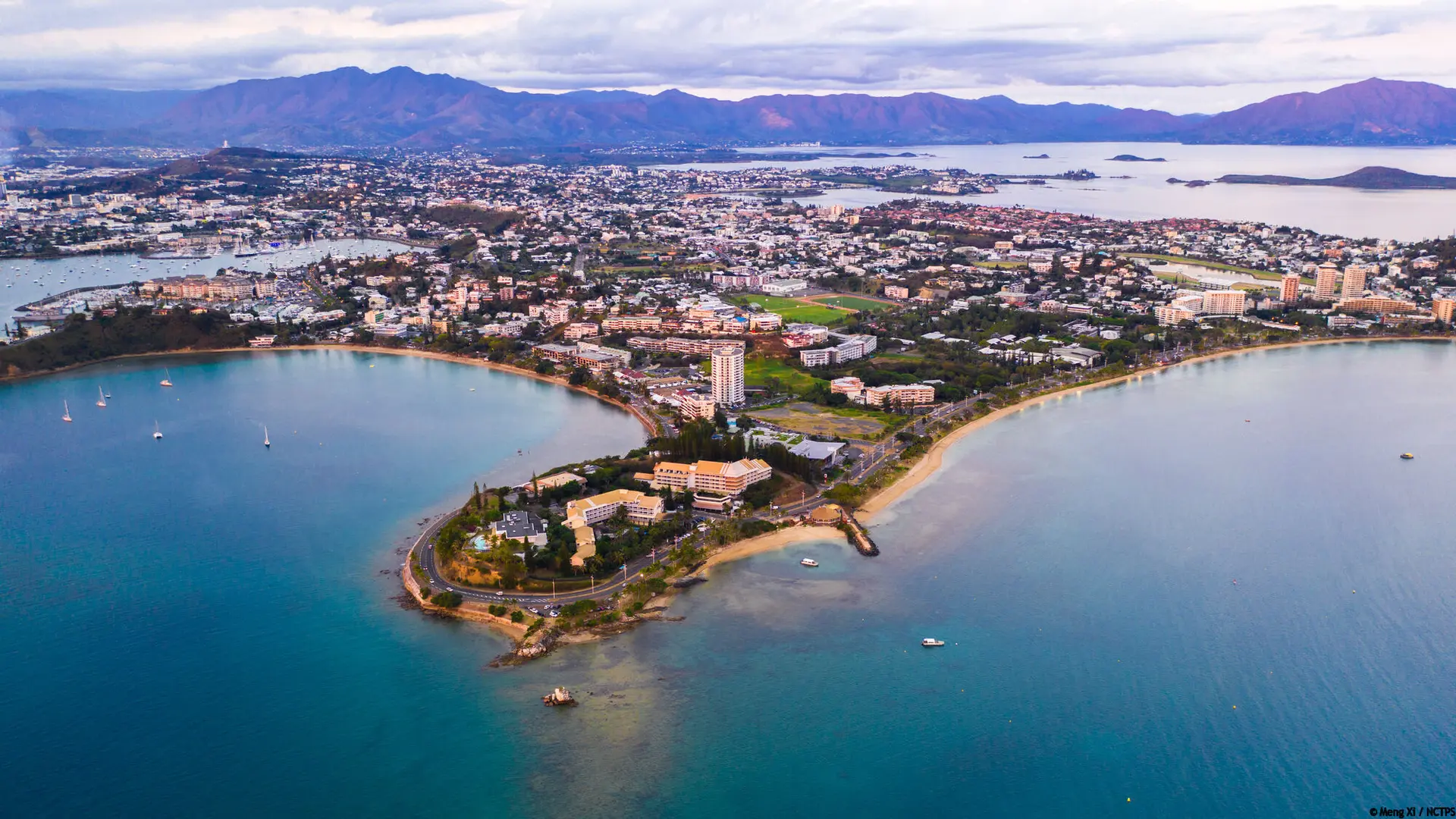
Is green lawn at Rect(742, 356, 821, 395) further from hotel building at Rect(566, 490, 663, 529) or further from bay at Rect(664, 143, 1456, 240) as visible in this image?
bay at Rect(664, 143, 1456, 240)

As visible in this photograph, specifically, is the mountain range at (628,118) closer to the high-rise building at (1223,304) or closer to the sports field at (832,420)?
the high-rise building at (1223,304)

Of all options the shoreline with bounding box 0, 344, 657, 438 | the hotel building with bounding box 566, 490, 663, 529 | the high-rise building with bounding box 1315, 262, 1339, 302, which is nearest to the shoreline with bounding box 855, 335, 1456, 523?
the hotel building with bounding box 566, 490, 663, 529

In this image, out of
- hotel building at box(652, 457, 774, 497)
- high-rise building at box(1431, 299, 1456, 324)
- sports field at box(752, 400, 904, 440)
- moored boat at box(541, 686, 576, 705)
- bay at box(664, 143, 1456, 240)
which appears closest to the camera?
moored boat at box(541, 686, 576, 705)

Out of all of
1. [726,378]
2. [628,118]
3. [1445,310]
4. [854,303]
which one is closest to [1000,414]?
[726,378]

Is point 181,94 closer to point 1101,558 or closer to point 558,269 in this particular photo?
point 558,269

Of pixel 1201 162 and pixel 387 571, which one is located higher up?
pixel 1201 162

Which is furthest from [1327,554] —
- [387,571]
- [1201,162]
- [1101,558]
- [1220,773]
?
[1201,162]

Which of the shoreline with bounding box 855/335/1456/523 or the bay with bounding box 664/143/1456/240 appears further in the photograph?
the bay with bounding box 664/143/1456/240
